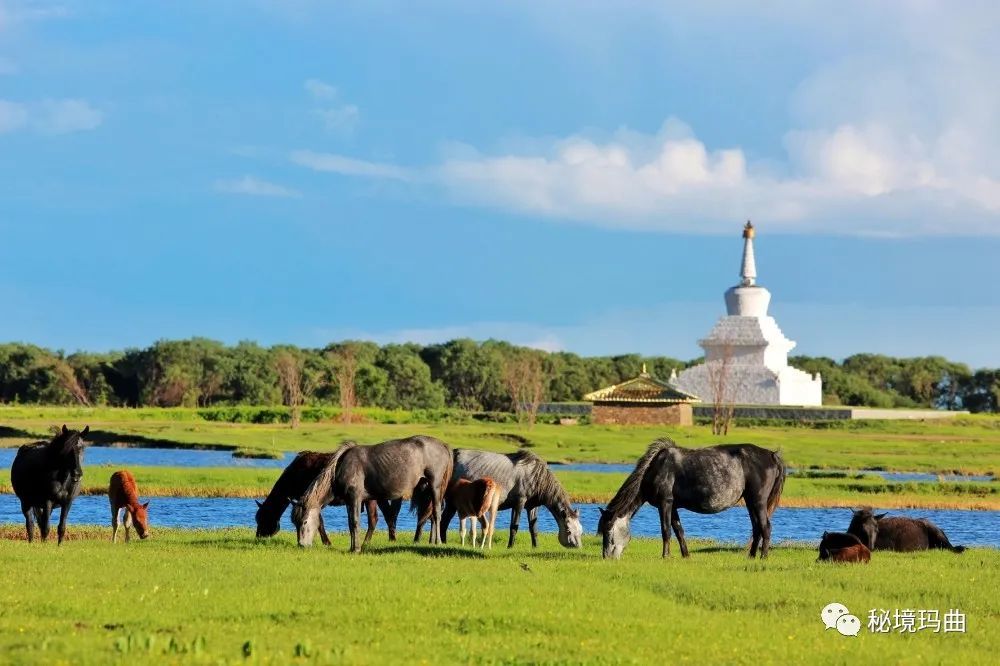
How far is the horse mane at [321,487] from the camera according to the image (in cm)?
2303

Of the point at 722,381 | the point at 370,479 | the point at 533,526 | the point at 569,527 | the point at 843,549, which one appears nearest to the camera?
the point at 843,549

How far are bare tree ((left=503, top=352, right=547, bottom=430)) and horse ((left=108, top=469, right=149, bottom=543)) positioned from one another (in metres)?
58.8

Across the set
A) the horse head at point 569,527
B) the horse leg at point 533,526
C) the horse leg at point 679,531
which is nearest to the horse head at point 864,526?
the horse leg at point 679,531

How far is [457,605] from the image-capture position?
1688 cm

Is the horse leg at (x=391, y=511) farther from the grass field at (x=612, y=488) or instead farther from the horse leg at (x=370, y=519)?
the grass field at (x=612, y=488)

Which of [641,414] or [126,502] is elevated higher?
[641,414]

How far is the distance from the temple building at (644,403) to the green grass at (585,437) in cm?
529

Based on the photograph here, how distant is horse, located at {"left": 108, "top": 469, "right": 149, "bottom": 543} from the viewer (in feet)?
79.8

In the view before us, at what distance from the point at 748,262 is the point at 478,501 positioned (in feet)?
284

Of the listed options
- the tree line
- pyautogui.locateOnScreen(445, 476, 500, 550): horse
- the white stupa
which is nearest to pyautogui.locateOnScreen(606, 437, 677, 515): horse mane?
pyautogui.locateOnScreen(445, 476, 500, 550): horse

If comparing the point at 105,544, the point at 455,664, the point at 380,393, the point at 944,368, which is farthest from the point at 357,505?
the point at 944,368

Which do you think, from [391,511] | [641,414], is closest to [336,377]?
[641,414]

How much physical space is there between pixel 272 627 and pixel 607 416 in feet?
256

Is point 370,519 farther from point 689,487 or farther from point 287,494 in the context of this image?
point 689,487
